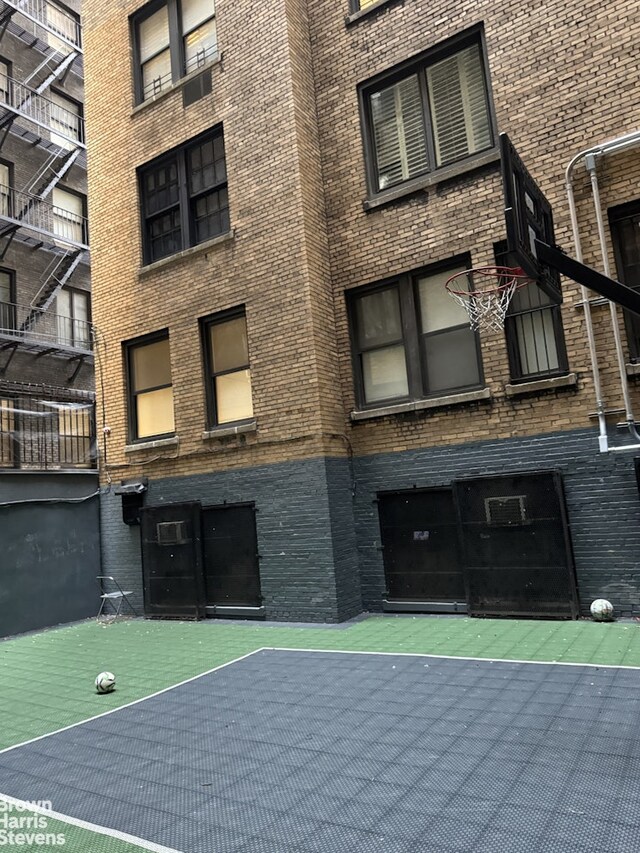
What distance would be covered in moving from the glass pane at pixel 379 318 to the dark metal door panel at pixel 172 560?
4.45m

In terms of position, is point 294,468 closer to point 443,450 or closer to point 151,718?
point 443,450

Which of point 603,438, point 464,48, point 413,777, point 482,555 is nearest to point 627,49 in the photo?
point 464,48

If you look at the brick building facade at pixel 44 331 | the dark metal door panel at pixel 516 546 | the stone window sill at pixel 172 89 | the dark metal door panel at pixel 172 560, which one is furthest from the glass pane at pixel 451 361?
the brick building facade at pixel 44 331

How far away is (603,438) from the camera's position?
811 cm

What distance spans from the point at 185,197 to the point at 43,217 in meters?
9.18

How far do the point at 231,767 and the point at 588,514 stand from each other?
5982 millimetres

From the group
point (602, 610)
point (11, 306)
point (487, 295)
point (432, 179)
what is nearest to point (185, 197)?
point (432, 179)

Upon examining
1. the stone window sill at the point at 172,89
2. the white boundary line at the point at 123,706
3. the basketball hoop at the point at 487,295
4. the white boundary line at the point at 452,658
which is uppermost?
the stone window sill at the point at 172,89

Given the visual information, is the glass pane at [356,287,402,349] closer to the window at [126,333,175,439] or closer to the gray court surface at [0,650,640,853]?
the window at [126,333,175,439]

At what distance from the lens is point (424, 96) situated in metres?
10.3

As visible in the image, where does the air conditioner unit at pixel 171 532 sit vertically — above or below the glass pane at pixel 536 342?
below

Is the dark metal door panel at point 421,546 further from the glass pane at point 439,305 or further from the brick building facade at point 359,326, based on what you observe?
the glass pane at point 439,305

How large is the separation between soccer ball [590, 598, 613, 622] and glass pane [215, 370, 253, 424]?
6.38 m

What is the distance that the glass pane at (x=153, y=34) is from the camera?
42.7 ft
